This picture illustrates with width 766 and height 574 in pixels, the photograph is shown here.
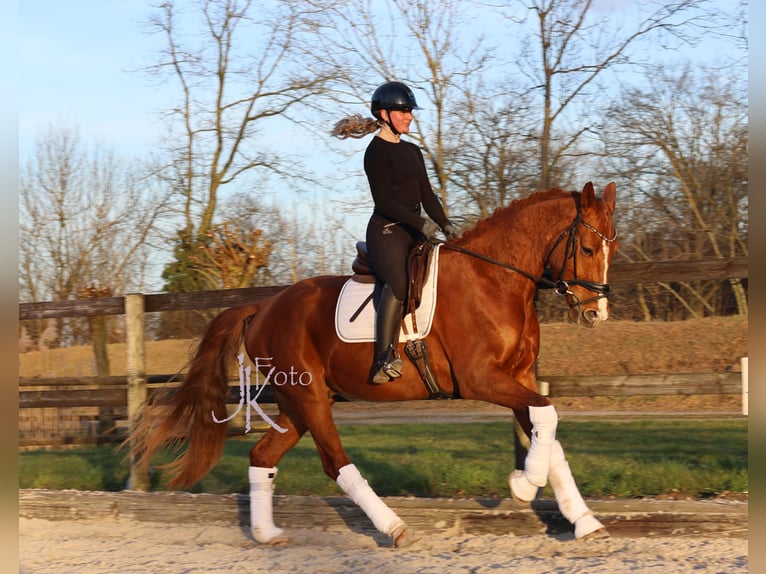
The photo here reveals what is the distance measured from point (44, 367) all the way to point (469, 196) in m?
8.71

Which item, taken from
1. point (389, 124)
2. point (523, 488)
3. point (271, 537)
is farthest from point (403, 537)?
point (389, 124)

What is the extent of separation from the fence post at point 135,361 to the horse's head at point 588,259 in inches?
165

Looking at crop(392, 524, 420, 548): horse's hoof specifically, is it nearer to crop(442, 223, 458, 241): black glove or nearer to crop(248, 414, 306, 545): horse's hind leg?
crop(248, 414, 306, 545): horse's hind leg

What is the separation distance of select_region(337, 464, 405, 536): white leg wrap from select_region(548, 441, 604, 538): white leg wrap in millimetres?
1024

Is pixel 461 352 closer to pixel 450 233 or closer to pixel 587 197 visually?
pixel 450 233

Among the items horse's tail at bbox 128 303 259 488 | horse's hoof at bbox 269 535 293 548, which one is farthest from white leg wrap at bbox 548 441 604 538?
horse's tail at bbox 128 303 259 488

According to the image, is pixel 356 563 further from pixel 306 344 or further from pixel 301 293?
pixel 301 293

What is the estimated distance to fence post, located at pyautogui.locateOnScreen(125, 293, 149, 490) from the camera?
24.8 ft

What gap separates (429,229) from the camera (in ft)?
18.4

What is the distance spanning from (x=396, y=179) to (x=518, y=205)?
85 cm

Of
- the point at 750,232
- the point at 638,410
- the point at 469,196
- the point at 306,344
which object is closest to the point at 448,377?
the point at 306,344

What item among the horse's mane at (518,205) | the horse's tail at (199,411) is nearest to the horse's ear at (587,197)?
the horse's mane at (518,205)

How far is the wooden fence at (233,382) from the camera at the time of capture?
19.7 feet

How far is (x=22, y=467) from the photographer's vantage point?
32.9 feet
